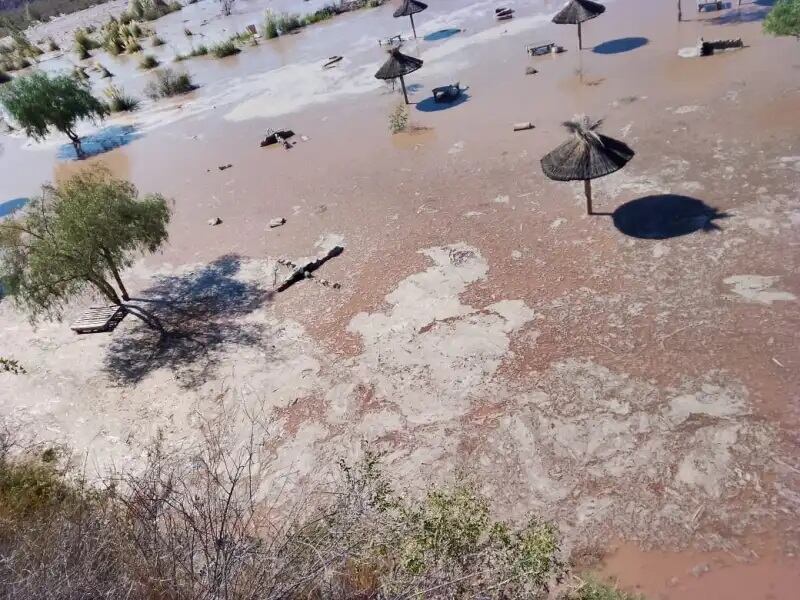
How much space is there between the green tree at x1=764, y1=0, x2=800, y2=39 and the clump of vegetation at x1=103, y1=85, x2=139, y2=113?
26.4 m

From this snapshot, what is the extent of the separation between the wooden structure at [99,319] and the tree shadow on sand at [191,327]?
476 mm

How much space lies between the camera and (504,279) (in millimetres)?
11781

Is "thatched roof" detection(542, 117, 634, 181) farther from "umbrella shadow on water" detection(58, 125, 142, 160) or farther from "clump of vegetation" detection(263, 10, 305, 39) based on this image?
"clump of vegetation" detection(263, 10, 305, 39)

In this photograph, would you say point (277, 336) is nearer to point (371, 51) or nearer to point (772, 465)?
point (772, 465)

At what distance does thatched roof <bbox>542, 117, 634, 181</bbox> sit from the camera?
11.9 m

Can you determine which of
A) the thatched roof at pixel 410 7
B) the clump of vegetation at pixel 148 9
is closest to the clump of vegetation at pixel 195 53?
the clump of vegetation at pixel 148 9

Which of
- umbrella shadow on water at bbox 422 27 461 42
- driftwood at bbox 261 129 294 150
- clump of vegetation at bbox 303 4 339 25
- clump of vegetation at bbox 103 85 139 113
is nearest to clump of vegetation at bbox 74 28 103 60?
clump of vegetation at bbox 103 85 139 113

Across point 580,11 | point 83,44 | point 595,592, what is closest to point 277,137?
point 580,11

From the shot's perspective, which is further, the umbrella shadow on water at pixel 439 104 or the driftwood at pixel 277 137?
the driftwood at pixel 277 137

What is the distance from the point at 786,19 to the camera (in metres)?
14.2

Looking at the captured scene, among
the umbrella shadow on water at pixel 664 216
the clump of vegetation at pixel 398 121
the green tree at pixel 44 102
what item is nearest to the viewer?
the umbrella shadow on water at pixel 664 216

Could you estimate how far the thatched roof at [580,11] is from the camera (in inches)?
777

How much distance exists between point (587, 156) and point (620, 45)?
11.7 m

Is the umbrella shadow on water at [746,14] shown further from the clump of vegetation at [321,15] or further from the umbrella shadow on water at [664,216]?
the clump of vegetation at [321,15]
